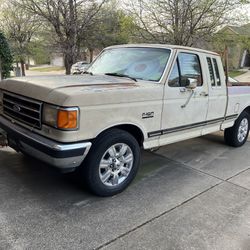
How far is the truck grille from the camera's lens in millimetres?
Result: 3180

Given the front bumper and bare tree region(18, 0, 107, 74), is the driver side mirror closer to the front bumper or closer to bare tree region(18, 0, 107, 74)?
the front bumper

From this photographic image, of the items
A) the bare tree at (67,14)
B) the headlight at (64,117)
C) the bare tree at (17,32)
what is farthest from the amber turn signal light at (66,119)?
the bare tree at (17,32)

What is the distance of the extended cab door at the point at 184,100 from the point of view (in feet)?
13.1

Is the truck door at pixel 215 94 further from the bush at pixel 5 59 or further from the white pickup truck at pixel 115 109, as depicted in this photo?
the bush at pixel 5 59

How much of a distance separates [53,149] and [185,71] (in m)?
2.34

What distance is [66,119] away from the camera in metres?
2.90

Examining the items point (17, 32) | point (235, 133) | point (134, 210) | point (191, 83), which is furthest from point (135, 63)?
point (17, 32)

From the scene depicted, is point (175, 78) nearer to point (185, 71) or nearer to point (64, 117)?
point (185, 71)

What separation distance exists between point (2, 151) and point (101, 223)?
2.61 metres

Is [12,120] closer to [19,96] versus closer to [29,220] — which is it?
[19,96]

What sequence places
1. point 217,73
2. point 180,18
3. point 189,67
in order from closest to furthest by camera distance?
point 189,67 < point 217,73 < point 180,18

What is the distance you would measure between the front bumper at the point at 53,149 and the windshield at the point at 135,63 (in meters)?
1.51

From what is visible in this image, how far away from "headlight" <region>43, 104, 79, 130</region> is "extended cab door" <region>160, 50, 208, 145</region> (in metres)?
1.43

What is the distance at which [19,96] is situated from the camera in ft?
11.3
